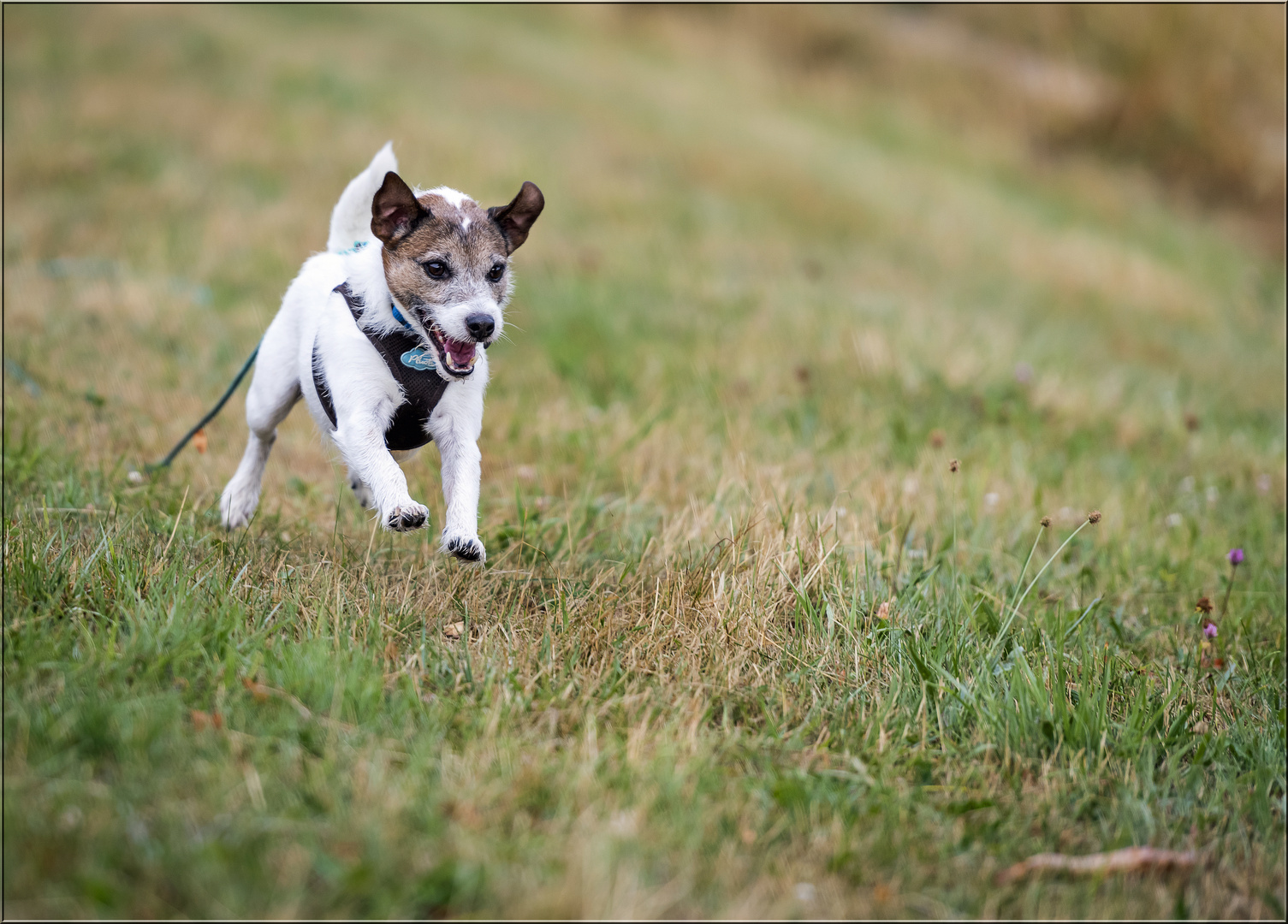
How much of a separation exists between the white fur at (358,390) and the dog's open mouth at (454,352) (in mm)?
54

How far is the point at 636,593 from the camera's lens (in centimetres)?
343

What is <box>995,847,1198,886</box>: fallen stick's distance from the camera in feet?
8.15

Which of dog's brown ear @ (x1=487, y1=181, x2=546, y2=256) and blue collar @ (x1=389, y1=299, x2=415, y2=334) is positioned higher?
dog's brown ear @ (x1=487, y1=181, x2=546, y2=256)

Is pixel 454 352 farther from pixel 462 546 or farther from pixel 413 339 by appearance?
pixel 462 546

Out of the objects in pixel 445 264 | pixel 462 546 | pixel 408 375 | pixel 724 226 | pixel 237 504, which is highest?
pixel 445 264

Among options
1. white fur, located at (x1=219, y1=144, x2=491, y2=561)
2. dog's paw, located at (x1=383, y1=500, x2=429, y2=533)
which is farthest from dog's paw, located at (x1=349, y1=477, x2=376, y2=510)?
dog's paw, located at (x1=383, y1=500, x2=429, y2=533)

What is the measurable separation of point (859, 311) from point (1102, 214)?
7515 mm

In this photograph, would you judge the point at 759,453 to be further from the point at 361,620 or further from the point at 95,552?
the point at 95,552

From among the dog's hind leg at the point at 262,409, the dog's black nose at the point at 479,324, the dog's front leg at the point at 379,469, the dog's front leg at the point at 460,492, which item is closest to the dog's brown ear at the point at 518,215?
the dog's black nose at the point at 479,324

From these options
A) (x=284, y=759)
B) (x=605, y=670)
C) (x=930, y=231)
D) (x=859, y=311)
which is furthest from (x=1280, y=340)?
(x=284, y=759)

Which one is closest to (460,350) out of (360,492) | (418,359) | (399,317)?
(418,359)

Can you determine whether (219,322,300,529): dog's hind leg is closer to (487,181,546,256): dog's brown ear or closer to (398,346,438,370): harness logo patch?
(398,346,438,370): harness logo patch

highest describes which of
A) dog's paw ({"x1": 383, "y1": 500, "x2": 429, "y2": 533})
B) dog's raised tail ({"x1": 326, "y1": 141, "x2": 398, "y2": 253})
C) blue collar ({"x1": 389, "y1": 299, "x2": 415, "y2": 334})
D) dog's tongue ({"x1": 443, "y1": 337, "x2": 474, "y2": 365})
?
dog's raised tail ({"x1": 326, "y1": 141, "x2": 398, "y2": 253})

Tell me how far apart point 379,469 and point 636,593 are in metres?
0.94
